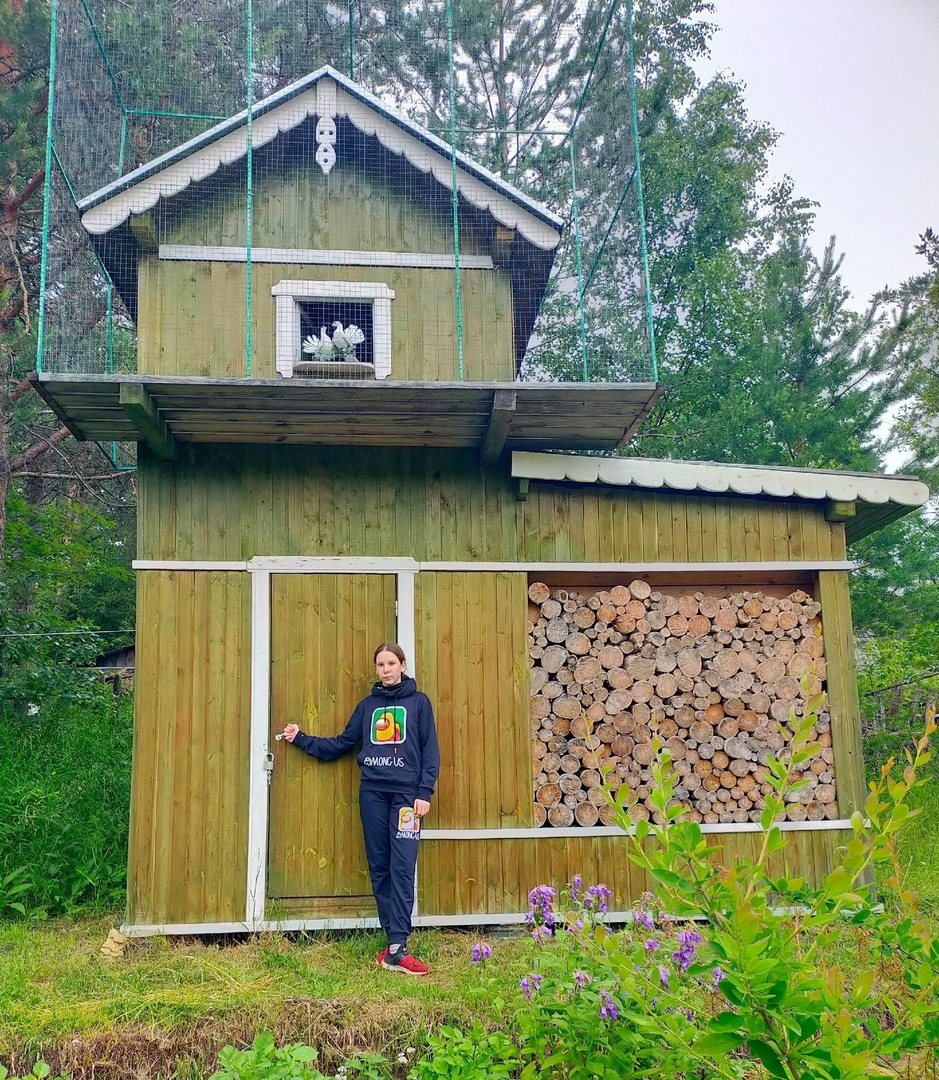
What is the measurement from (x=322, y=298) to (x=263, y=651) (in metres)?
2.43

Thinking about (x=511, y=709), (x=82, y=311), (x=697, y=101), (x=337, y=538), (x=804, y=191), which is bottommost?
(x=511, y=709)

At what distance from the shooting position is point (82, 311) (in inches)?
245

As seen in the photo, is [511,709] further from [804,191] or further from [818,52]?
Answer: [804,191]

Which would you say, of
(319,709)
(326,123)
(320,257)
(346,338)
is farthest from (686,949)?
(326,123)

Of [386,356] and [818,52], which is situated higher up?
[818,52]

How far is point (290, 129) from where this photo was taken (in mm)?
6297

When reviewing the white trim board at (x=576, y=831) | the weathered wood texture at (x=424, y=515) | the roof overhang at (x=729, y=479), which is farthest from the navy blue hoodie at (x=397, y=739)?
the roof overhang at (x=729, y=479)

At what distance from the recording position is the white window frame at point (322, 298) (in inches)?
243

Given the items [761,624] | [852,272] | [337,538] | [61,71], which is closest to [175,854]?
[337,538]

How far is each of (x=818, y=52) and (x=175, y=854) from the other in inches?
244

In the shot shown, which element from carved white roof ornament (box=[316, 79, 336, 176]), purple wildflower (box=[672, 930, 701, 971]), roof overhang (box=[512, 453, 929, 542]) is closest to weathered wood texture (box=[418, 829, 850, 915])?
roof overhang (box=[512, 453, 929, 542])

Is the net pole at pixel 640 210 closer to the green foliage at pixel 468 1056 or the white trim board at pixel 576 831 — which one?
the white trim board at pixel 576 831

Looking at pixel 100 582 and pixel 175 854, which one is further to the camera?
pixel 100 582

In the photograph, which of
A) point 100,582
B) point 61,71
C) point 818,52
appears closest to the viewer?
point 818,52
